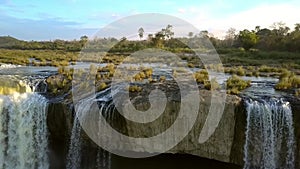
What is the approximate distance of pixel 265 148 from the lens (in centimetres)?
1434

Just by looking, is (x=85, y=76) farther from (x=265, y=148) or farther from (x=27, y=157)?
(x=265, y=148)

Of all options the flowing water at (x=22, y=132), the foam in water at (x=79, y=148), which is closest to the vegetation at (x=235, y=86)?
the foam in water at (x=79, y=148)

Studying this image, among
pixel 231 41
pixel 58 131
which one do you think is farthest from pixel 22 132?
pixel 231 41

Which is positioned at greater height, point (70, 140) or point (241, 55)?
point (241, 55)

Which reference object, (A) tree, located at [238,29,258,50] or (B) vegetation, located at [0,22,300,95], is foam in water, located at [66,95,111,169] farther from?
(A) tree, located at [238,29,258,50]

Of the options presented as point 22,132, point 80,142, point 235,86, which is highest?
point 235,86

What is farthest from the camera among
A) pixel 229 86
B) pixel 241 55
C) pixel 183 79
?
pixel 241 55

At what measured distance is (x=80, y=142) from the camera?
16.3 m

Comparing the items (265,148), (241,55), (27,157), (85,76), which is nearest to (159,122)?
(265,148)

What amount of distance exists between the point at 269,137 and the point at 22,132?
10.7m

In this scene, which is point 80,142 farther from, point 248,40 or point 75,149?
point 248,40

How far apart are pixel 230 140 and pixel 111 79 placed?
8602mm

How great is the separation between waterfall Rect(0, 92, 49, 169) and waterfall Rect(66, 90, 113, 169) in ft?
5.24

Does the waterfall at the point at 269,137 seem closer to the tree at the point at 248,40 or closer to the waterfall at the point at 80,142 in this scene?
the waterfall at the point at 80,142
